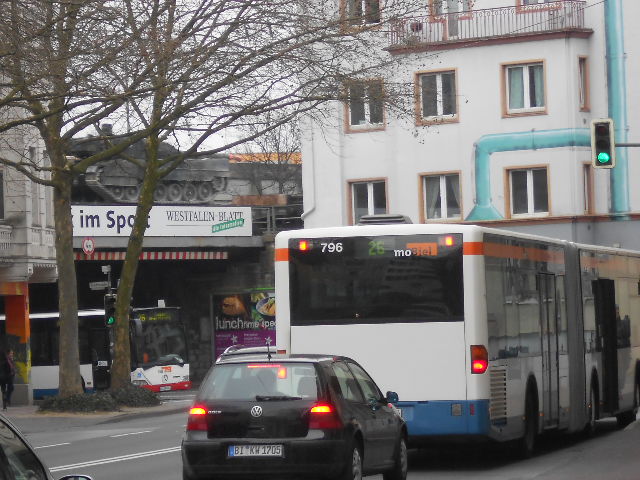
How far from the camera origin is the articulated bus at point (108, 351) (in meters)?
48.1

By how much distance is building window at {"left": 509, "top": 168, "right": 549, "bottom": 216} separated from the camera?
46.7 meters

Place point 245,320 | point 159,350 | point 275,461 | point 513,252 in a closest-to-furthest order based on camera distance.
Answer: point 275,461, point 513,252, point 159,350, point 245,320

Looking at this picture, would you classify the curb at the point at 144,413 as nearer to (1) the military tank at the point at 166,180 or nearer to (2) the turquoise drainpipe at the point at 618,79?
(2) the turquoise drainpipe at the point at 618,79

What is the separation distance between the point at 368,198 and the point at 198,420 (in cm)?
3704

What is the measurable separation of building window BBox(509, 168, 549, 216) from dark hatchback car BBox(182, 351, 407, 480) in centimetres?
3392

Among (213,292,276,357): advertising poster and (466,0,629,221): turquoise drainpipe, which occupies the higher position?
(466,0,629,221): turquoise drainpipe

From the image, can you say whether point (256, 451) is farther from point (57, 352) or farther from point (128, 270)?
point (57, 352)

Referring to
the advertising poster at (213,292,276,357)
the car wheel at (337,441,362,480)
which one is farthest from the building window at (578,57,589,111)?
the car wheel at (337,441,362,480)

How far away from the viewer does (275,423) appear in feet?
42.3

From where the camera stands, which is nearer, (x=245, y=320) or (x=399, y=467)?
(x=399, y=467)

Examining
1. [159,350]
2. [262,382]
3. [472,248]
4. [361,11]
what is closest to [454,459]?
[472,248]

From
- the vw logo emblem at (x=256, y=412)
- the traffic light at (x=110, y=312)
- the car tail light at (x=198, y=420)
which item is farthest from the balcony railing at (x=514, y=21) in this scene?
the vw logo emblem at (x=256, y=412)

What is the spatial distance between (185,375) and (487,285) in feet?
114

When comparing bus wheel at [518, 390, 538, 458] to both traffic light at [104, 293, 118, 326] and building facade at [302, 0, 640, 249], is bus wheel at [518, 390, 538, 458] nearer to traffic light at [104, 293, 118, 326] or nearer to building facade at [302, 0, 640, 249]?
traffic light at [104, 293, 118, 326]
